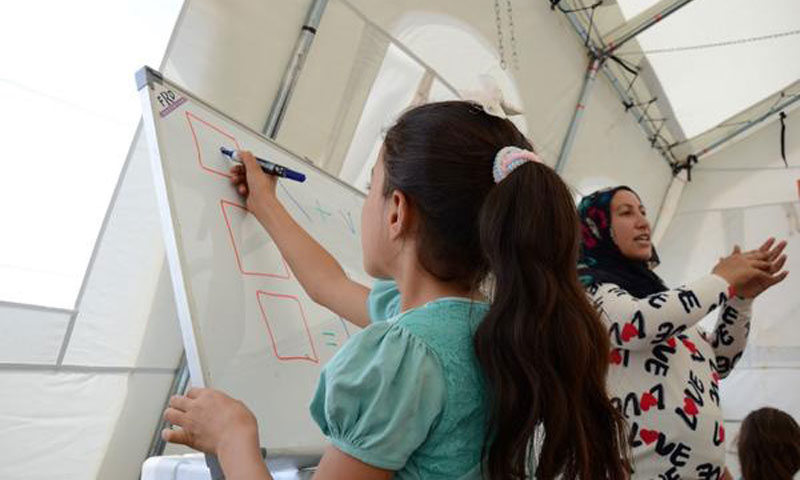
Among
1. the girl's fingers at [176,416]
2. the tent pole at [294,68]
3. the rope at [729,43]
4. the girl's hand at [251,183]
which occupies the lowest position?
the girl's fingers at [176,416]

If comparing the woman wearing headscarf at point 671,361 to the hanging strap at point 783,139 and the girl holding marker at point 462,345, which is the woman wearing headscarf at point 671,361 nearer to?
the girl holding marker at point 462,345

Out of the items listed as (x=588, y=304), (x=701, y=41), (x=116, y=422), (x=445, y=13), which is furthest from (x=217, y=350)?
(x=701, y=41)

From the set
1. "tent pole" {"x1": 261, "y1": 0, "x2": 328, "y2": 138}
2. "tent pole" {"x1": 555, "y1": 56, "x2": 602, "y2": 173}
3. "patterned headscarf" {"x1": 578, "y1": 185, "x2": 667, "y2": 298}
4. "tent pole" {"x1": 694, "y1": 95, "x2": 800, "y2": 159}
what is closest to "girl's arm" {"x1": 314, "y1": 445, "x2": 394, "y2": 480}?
"patterned headscarf" {"x1": 578, "y1": 185, "x2": 667, "y2": 298}

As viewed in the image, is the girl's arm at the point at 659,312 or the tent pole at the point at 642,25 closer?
the girl's arm at the point at 659,312

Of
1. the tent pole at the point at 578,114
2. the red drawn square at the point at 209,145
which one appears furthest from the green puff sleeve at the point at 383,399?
the tent pole at the point at 578,114

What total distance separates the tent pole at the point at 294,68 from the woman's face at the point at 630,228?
919 mm

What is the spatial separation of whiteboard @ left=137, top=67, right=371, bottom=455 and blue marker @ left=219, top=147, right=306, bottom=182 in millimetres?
16

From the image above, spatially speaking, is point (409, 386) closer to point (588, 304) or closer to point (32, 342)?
point (588, 304)

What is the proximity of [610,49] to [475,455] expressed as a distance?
3317 millimetres

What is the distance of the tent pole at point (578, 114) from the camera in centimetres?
340

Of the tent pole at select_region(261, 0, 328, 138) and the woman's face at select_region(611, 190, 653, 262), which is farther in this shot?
the tent pole at select_region(261, 0, 328, 138)

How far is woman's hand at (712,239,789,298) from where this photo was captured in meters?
1.13

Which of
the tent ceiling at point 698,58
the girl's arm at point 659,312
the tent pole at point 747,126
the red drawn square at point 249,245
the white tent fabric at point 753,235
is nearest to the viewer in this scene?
the red drawn square at point 249,245

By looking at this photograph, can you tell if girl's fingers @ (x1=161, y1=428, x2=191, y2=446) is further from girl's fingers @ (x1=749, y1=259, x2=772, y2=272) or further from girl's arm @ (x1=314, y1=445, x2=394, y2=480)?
girl's fingers @ (x1=749, y1=259, x2=772, y2=272)
